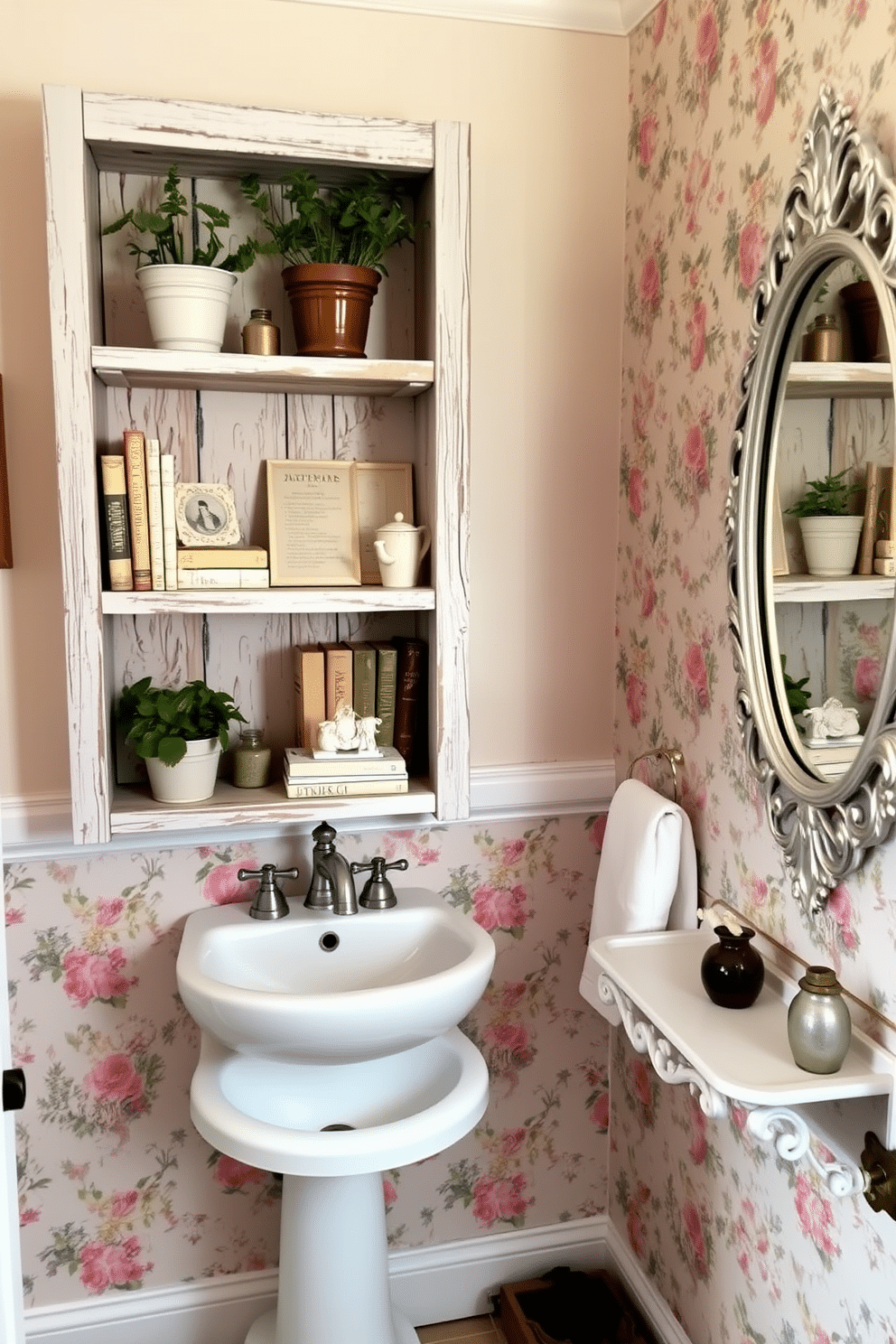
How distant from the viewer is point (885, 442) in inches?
49.4

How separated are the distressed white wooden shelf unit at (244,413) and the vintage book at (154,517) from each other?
0.14 feet

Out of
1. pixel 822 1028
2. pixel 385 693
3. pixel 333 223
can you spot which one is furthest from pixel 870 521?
pixel 333 223

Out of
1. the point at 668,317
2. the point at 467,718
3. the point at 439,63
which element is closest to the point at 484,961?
the point at 467,718

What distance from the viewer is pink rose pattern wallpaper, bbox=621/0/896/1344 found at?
1.36 m

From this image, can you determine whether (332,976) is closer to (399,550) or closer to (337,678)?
(337,678)

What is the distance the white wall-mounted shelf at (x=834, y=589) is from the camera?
126 cm

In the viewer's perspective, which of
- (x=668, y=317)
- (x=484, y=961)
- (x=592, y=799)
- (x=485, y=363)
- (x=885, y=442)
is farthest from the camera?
(x=592, y=799)

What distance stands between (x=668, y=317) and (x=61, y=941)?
4.91 feet

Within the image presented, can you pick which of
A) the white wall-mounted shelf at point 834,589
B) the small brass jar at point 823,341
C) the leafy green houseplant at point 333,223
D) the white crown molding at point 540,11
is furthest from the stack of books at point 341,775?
the white crown molding at point 540,11

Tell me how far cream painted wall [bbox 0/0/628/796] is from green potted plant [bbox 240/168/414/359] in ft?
0.66

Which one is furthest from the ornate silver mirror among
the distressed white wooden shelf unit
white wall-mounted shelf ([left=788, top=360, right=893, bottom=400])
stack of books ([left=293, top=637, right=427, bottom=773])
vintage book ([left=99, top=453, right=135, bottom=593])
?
vintage book ([left=99, top=453, right=135, bottom=593])

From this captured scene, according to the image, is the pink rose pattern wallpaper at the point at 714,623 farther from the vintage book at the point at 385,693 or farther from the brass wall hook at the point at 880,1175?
the vintage book at the point at 385,693

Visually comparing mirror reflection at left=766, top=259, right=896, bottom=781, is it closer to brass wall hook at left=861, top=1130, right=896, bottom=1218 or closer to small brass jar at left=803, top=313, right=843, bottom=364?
small brass jar at left=803, top=313, right=843, bottom=364

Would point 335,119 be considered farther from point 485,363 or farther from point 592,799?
point 592,799
